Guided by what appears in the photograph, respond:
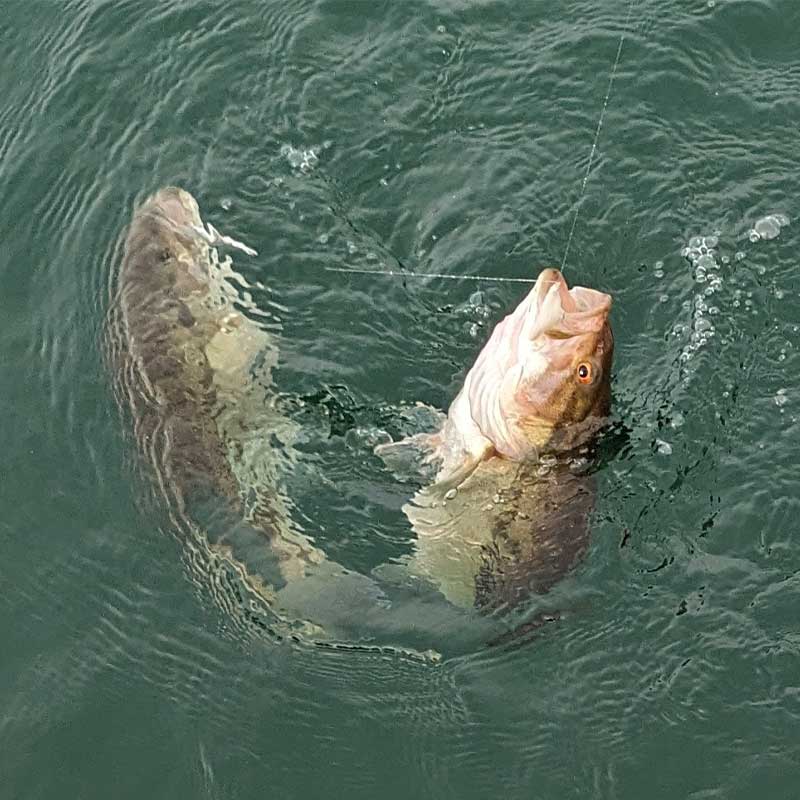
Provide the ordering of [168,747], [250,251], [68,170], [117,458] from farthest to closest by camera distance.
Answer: [68,170]
[250,251]
[117,458]
[168,747]

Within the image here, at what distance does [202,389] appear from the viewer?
22.9 feet

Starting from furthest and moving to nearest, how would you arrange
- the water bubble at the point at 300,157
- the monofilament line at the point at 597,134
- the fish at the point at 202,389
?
the water bubble at the point at 300,157
the monofilament line at the point at 597,134
the fish at the point at 202,389

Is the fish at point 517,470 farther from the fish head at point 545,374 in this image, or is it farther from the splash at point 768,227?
the splash at point 768,227

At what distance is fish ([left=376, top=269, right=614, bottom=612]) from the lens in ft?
20.2

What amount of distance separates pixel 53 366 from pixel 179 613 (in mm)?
1690

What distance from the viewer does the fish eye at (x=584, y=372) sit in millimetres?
6098

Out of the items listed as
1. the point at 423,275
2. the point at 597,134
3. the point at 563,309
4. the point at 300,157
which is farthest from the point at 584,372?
the point at 300,157

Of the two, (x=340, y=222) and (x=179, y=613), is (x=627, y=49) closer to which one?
(x=340, y=222)

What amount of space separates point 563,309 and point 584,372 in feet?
1.04

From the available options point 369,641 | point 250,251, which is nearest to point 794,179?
point 250,251

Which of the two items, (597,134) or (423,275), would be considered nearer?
(423,275)

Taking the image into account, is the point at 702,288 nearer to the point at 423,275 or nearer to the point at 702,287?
the point at 702,287

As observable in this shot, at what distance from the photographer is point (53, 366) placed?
745 cm

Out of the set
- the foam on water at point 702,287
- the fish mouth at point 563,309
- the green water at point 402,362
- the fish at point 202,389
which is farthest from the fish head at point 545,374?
the fish at point 202,389
